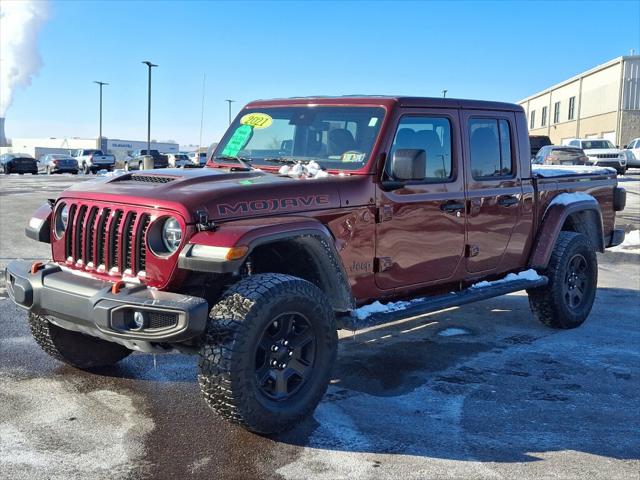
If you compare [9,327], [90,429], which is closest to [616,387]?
[90,429]

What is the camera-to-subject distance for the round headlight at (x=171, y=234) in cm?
375

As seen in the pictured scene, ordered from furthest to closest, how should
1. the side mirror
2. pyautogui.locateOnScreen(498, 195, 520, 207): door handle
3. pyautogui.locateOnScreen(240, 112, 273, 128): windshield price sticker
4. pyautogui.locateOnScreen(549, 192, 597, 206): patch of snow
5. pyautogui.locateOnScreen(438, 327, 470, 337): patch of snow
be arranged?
pyautogui.locateOnScreen(549, 192, 597, 206): patch of snow, pyautogui.locateOnScreen(438, 327, 470, 337): patch of snow, pyautogui.locateOnScreen(498, 195, 520, 207): door handle, pyautogui.locateOnScreen(240, 112, 273, 128): windshield price sticker, the side mirror

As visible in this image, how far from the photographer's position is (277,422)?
12.4 feet

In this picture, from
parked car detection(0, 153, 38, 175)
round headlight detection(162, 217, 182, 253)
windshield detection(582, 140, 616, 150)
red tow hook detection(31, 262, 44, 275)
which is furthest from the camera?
parked car detection(0, 153, 38, 175)

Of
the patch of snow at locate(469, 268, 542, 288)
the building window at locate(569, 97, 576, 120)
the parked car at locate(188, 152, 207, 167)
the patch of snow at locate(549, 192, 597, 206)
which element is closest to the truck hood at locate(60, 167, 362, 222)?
the parked car at locate(188, 152, 207, 167)

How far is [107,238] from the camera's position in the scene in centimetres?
395

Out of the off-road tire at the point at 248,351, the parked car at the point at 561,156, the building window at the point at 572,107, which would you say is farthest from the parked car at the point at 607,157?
the off-road tire at the point at 248,351

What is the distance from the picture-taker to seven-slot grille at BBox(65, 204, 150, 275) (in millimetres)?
3812

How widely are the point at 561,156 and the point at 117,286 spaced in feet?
82.2

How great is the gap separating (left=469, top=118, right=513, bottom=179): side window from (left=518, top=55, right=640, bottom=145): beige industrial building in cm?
3644

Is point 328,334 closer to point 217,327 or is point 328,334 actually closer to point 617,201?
point 217,327

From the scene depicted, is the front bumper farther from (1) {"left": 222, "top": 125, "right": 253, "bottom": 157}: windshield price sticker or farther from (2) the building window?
(2) the building window

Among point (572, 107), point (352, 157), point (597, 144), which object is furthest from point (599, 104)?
point (352, 157)

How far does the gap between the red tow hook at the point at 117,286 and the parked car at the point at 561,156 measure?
2420cm
